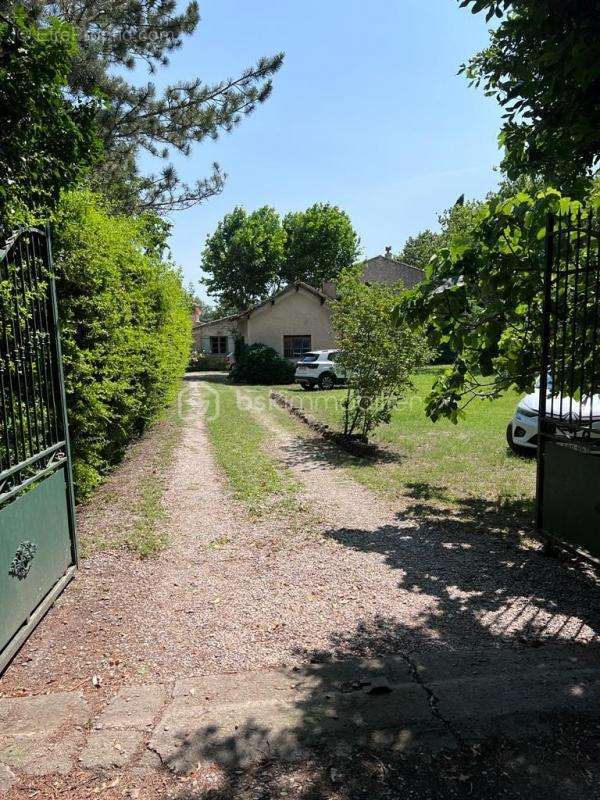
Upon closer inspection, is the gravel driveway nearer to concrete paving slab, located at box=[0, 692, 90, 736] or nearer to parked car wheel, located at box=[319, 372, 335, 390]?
concrete paving slab, located at box=[0, 692, 90, 736]

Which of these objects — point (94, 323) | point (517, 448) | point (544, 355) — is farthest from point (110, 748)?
point (517, 448)

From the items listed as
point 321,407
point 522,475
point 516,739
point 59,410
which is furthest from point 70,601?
point 321,407

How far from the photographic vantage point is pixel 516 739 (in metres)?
2.67

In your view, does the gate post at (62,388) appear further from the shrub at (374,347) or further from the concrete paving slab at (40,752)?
the shrub at (374,347)

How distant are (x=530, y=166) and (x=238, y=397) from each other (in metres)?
17.6

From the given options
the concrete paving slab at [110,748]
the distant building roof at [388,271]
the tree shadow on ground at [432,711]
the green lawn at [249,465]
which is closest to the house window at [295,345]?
the distant building roof at [388,271]

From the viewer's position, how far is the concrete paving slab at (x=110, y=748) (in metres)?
2.58

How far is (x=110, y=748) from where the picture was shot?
8.77ft

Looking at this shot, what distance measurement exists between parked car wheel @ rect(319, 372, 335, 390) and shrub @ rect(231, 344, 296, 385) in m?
6.60

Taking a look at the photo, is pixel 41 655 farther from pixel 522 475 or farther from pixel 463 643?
pixel 522 475

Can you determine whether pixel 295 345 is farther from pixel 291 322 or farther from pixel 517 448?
pixel 517 448

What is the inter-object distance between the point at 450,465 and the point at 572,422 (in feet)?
15.4

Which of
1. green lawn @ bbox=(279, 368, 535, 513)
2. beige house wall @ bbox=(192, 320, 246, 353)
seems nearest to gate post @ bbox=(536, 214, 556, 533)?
green lawn @ bbox=(279, 368, 535, 513)

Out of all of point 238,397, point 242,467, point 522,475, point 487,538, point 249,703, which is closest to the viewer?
point 249,703
